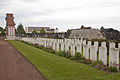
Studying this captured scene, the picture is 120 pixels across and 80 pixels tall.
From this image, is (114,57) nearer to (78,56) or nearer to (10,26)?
(78,56)

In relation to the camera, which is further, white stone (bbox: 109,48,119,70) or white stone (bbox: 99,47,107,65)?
white stone (bbox: 99,47,107,65)

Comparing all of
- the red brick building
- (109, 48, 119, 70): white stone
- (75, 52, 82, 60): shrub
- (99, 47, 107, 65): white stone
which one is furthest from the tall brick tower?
(109, 48, 119, 70): white stone

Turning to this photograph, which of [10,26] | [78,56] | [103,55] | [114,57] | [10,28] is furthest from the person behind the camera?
[10,28]

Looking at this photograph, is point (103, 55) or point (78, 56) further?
point (78, 56)

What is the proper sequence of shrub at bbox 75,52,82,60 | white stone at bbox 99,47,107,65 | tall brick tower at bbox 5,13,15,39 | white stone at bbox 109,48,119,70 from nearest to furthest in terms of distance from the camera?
white stone at bbox 109,48,119,70 < white stone at bbox 99,47,107,65 < shrub at bbox 75,52,82,60 < tall brick tower at bbox 5,13,15,39

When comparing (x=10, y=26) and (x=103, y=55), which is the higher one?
→ (x=10, y=26)

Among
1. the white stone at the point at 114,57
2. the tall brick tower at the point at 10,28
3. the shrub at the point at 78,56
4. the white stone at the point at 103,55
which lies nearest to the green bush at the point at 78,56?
the shrub at the point at 78,56

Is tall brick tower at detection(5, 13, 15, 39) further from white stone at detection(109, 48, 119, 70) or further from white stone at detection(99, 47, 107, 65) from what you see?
white stone at detection(109, 48, 119, 70)

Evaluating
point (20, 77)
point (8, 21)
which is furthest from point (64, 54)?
point (8, 21)

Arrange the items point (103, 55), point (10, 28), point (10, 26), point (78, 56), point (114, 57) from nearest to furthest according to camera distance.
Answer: point (114, 57) → point (103, 55) → point (78, 56) → point (10, 26) → point (10, 28)

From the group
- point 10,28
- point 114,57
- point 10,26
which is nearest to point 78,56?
point 114,57

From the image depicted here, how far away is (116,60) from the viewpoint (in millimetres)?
7914

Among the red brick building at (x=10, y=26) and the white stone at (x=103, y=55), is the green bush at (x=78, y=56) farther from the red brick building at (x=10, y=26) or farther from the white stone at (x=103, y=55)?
the red brick building at (x=10, y=26)

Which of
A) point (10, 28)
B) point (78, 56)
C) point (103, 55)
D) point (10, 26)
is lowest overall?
point (78, 56)
